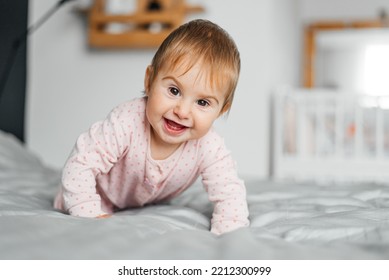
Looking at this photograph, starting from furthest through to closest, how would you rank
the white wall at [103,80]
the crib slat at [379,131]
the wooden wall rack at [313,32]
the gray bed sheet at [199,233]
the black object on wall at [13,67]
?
the wooden wall rack at [313,32] → the crib slat at [379,131] → the white wall at [103,80] → the black object on wall at [13,67] → the gray bed sheet at [199,233]

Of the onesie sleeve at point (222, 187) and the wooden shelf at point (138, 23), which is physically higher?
the wooden shelf at point (138, 23)

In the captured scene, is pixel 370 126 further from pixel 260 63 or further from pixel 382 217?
pixel 382 217

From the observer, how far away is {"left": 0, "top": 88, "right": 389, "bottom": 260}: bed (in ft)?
1.95

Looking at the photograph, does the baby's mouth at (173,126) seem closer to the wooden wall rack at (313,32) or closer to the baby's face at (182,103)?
the baby's face at (182,103)

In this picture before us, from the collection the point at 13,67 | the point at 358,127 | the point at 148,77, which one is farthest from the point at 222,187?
the point at 358,127

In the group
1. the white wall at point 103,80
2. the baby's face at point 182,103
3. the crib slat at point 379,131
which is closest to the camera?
the baby's face at point 182,103

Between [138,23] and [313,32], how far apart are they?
218 centimetres

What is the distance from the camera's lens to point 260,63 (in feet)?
7.91

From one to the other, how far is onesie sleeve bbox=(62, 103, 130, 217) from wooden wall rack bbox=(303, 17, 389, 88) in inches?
140

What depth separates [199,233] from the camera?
72 centimetres

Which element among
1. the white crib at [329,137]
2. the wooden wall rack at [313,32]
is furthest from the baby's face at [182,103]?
the wooden wall rack at [313,32]

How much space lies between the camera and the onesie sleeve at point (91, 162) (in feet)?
2.95

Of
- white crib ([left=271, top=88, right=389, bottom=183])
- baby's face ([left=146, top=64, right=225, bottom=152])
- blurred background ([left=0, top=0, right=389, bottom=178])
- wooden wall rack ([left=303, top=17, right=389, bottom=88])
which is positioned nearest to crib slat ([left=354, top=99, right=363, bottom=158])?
white crib ([left=271, top=88, right=389, bottom=183])
